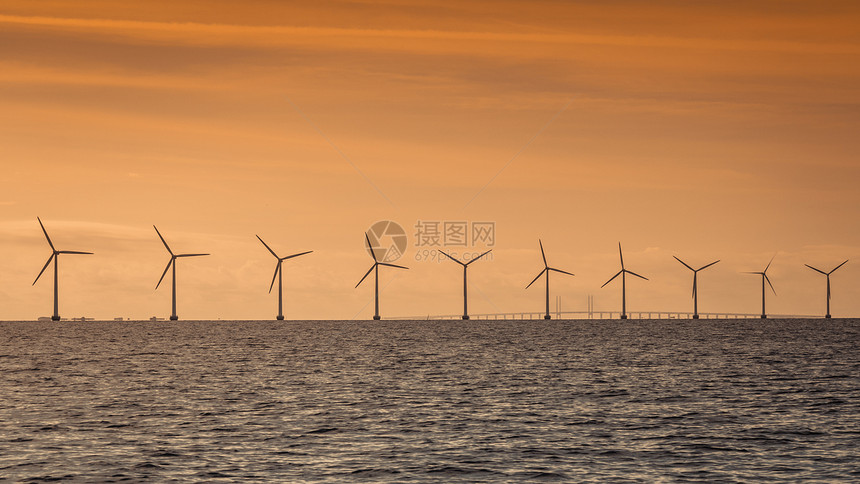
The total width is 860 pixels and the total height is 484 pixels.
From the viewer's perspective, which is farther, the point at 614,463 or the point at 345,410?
the point at 345,410

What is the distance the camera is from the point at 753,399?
215 ft

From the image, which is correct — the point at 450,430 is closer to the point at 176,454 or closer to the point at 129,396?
the point at 176,454

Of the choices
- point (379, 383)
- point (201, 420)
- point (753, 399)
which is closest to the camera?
point (201, 420)

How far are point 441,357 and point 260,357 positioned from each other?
24.2 metres

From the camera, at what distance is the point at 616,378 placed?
84.1 meters

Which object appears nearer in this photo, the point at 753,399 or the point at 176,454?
the point at 176,454

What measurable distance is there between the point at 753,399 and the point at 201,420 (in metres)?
38.2

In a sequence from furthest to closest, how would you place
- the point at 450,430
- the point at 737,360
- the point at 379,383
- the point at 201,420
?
the point at 737,360 → the point at 379,383 → the point at 201,420 → the point at 450,430

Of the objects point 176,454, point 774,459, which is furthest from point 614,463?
point 176,454

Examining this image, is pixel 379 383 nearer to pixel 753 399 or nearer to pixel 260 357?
pixel 753 399

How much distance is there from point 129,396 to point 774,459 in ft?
151

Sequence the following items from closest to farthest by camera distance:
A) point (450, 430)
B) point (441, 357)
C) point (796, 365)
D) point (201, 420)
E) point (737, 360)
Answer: point (450, 430)
point (201, 420)
point (796, 365)
point (737, 360)
point (441, 357)

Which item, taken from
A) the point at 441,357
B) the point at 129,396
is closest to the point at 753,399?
the point at 129,396

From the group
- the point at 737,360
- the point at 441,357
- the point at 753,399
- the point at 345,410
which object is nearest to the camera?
the point at 345,410
